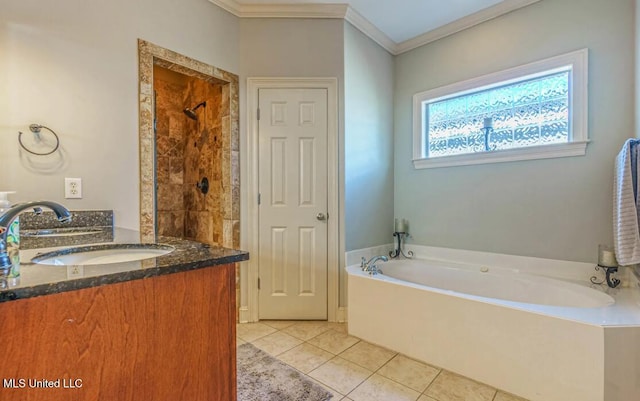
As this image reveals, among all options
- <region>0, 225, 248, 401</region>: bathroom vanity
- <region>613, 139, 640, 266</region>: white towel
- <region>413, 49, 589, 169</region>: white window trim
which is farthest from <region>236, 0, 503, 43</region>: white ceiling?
<region>0, 225, 248, 401</region>: bathroom vanity

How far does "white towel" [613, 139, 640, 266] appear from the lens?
5.46 feet

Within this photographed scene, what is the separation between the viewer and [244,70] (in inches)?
102

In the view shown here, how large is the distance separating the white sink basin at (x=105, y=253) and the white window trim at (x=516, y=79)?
2547 millimetres

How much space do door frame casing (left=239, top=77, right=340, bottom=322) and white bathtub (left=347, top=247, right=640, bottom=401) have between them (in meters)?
0.29

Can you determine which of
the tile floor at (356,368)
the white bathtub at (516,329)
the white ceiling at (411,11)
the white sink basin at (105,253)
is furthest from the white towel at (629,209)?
the white sink basin at (105,253)

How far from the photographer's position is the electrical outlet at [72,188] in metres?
1.69

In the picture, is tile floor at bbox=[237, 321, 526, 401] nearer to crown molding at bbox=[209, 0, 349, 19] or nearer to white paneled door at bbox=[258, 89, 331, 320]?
white paneled door at bbox=[258, 89, 331, 320]

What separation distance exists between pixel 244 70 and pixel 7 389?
99.2 inches

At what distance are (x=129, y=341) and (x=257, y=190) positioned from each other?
1.94 metres

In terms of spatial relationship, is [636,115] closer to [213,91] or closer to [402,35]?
[402,35]

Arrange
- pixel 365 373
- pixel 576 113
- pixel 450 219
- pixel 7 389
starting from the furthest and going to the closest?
pixel 450 219
pixel 576 113
pixel 365 373
pixel 7 389

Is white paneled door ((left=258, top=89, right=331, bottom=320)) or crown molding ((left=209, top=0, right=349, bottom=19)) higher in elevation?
crown molding ((left=209, top=0, right=349, bottom=19))

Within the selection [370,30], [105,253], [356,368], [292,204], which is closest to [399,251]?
[292,204]

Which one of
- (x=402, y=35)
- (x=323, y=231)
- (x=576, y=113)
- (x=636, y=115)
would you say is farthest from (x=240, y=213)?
(x=636, y=115)
